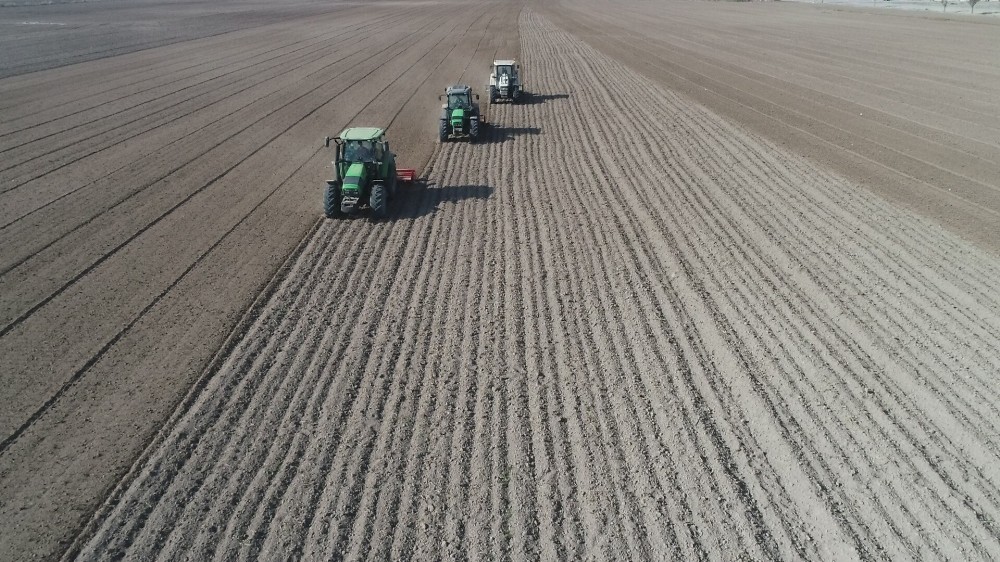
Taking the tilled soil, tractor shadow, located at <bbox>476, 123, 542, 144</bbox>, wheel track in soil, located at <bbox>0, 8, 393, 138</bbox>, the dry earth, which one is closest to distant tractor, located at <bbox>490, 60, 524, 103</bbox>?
the tilled soil

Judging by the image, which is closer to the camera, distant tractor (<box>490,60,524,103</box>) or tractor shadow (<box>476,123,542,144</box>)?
tractor shadow (<box>476,123,542,144</box>)

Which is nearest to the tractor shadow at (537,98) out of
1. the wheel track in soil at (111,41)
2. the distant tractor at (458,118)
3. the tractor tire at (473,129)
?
the distant tractor at (458,118)

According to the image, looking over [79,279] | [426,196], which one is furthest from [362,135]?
[79,279]

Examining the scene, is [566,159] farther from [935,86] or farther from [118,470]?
[935,86]

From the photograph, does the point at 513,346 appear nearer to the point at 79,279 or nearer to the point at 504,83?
the point at 79,279

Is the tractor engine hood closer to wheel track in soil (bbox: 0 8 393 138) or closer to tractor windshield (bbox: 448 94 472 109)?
tractor windshield (bbox: 448 94 472 109)

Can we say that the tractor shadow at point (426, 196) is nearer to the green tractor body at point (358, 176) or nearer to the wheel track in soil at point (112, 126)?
the green tractor body at point (358, 176)
